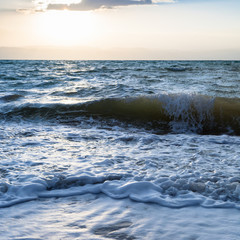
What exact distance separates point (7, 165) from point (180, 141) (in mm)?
2787

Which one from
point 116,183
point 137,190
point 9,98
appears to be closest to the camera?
point 137,190

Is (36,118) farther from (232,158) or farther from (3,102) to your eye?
(232,158)

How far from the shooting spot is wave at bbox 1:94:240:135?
6697 mm

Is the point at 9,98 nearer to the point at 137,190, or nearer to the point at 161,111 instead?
the point at 161,111

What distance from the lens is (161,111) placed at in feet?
24.7

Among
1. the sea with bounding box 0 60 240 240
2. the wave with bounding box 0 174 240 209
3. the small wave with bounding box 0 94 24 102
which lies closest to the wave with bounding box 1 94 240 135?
the sea with bounding box 0 60 240 240

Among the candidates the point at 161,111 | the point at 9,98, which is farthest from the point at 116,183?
the point at 9,98

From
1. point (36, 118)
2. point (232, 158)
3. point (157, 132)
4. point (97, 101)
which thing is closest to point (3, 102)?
point (36, 118)

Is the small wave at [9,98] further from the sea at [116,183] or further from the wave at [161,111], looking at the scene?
the sea at [116,183]

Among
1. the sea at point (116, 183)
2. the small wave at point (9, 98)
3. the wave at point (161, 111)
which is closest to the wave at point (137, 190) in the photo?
the sea at point (116, 183)

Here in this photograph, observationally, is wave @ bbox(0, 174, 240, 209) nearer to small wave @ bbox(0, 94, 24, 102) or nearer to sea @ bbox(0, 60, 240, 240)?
sea @ bbox(0, 60, 240, 240)

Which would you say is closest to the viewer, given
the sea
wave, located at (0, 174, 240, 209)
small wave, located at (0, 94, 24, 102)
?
the sea

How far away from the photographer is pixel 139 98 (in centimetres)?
841

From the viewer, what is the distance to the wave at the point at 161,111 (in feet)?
22.0
